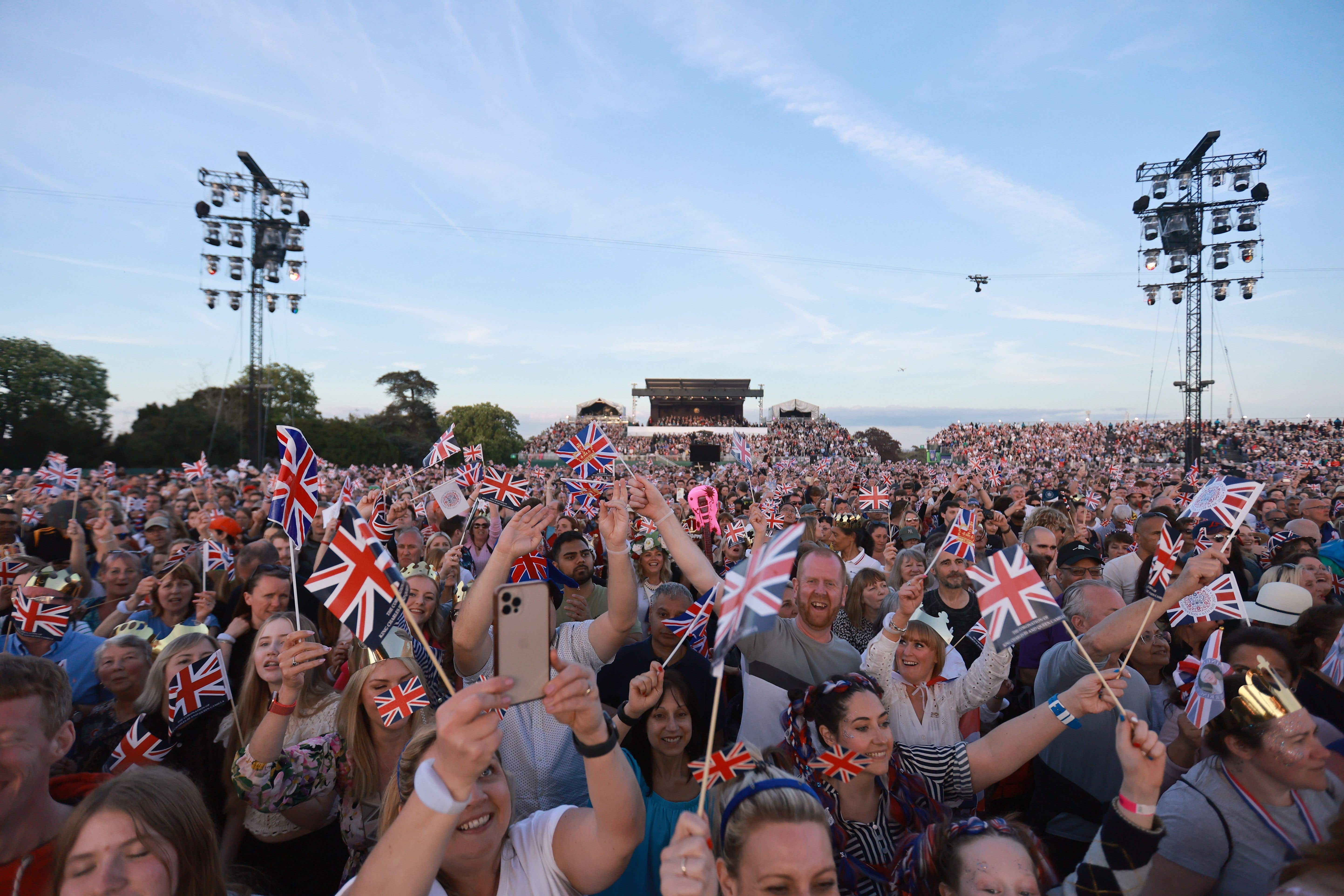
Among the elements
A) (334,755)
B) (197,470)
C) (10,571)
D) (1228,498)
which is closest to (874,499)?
(1228,498)

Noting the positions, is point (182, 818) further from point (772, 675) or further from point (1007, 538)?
point (1007, 538)

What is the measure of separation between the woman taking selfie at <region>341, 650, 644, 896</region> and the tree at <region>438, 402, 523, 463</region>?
206 feet

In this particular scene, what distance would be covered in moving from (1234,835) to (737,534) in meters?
6.47

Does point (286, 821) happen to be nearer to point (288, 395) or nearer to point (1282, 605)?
point (1282, 605)

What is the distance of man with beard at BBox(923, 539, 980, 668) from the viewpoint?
5.21 metres

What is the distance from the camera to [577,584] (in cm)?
571

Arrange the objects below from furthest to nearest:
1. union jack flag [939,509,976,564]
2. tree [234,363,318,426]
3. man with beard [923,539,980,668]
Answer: tree [234,363,318,426] → man with beard [923,539,980,668] → union jack flag [939,509,976,564]

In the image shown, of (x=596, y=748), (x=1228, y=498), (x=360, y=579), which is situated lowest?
(x=596, y=748)

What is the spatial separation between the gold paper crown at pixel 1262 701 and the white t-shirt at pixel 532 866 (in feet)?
7.41

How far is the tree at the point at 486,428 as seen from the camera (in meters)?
65.6

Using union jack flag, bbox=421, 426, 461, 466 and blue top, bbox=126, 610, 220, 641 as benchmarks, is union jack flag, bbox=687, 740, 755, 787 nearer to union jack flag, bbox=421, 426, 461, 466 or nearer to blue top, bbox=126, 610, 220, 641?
blue top, bbox=126, 610, 220, 641

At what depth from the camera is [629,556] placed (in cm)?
362

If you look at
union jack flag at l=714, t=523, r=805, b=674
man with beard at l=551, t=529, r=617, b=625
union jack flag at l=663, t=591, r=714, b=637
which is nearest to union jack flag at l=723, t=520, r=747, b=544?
man with beard at l=551, t=529, r=617, b=625

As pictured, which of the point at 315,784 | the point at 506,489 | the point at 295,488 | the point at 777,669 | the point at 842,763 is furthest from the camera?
the point at 506,489
